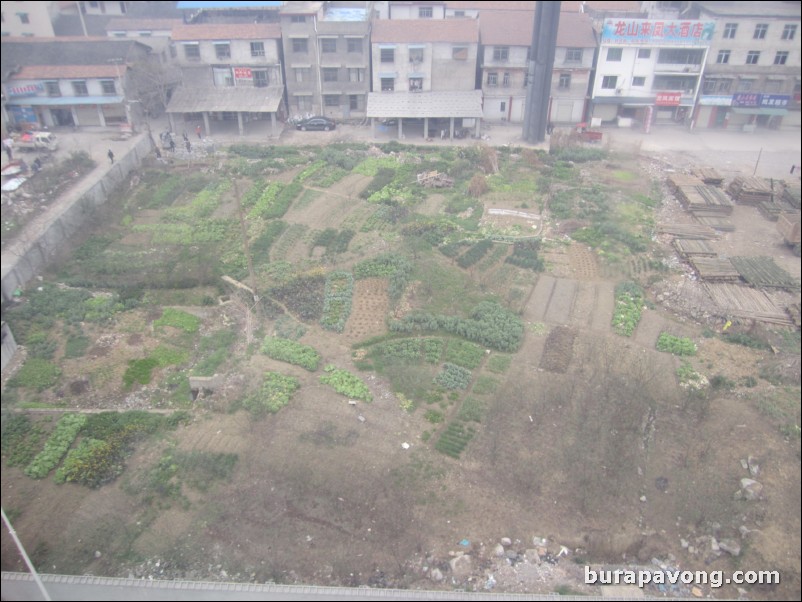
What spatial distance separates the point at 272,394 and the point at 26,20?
3787 centimetres

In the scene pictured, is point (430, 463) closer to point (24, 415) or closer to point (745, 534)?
point (745, 534)

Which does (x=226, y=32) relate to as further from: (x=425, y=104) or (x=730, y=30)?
(x=730, y=30)

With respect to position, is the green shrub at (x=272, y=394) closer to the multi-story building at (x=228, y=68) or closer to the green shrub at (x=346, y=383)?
the green shrub at (x=346, y=383)

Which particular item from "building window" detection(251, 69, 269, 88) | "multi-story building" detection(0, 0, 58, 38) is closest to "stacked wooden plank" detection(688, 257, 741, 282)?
"building window" detection(251, 69, 269, 88)

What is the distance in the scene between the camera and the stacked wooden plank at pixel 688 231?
2840cm

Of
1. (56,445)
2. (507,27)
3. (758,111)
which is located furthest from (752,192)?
(56,445)

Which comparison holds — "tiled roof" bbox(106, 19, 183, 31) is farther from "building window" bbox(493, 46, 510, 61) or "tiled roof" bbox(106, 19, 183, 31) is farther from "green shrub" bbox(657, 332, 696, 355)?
"green shrub" bbox(657, 332, 696, 355)

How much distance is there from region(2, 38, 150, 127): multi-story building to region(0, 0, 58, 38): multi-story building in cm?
289

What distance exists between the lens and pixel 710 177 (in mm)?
33094

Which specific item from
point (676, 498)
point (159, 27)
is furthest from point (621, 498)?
point (159, 27)

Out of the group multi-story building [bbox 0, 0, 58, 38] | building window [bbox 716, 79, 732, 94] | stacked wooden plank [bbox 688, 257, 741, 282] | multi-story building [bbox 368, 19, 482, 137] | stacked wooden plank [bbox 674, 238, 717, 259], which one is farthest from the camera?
building window [bbox 716, 79, 732, 94]

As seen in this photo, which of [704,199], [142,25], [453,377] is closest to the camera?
[453,377]

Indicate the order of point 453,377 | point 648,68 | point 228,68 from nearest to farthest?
point 453,377
point 228,68
point 648,68

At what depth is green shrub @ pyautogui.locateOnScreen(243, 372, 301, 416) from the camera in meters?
18.7
